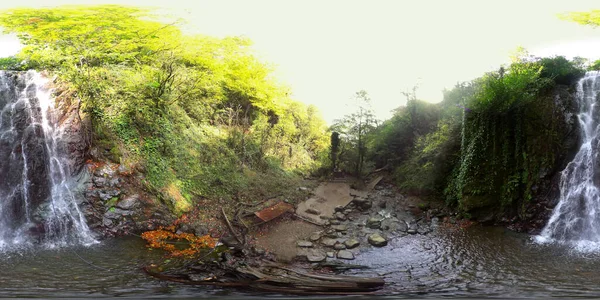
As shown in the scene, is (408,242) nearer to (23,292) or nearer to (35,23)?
(23,292)

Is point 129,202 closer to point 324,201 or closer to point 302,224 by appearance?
point 302,224

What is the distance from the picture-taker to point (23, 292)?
2369 mm

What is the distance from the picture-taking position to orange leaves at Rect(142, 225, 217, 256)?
10.6 ft

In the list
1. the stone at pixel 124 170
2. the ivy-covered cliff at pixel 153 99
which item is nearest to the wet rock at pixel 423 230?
the ivy-covered cliff at pixel 153 99

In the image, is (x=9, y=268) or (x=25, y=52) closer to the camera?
(x=9, y=268)

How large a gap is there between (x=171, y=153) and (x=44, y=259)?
7.03 ft

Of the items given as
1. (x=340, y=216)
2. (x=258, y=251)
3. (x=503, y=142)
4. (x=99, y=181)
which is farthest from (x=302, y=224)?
(x=503, y=142)

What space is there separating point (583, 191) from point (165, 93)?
22.2 feet

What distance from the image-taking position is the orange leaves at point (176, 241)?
3.24 meters

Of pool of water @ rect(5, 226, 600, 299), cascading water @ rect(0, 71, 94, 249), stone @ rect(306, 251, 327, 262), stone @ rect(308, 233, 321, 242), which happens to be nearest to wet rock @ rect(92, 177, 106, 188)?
cascading water @ rect(0, 71, 94, 249)

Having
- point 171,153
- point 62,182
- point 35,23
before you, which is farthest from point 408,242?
point 35,23

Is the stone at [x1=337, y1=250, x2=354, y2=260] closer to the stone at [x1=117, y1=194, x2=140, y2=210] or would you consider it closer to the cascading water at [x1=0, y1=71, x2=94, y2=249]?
the stone at [x1=117, y1=194, x2=140, y2=210]

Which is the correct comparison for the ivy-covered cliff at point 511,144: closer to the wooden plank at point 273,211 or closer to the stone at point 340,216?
the stone at point 340,216

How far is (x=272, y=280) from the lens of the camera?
207 centimetres
